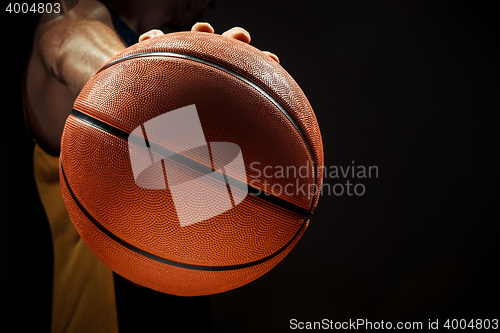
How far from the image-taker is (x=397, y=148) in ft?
4.96

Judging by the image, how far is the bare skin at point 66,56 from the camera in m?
0.70

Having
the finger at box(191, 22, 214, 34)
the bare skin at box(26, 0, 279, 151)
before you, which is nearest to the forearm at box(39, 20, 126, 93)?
the bare skin at box(26, 0, 279, 151)

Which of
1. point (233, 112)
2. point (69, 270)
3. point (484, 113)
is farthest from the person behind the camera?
point (484, 113)

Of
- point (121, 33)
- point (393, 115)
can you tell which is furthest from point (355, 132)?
point (121, 33)

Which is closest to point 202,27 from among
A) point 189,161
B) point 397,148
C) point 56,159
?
point 189,161

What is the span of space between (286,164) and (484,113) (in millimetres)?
1307

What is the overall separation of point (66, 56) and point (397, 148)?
120cm

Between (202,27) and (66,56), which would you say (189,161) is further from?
(66,56)

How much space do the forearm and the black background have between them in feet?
2.55

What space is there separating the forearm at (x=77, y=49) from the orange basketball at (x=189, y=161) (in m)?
0.17

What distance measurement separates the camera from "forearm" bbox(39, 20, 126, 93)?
694 mm

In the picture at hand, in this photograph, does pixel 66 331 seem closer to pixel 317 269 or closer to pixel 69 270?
pixel 69 270

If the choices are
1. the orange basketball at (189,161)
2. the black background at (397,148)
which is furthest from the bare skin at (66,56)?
the black background at (397,148)

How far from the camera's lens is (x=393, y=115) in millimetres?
1503
